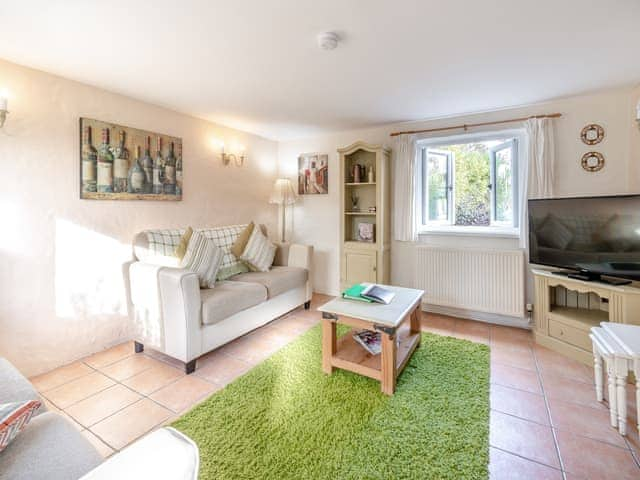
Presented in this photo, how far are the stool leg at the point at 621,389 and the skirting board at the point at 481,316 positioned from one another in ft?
4.96

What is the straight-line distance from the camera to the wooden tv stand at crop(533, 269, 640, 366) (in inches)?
84.6

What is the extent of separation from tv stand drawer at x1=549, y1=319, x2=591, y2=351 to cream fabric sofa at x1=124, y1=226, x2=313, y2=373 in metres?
2.50

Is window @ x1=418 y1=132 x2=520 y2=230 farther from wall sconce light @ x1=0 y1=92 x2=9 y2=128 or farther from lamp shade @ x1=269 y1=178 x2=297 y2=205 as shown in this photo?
wall sconce light @ x1=0 y1=92 x2=9 y2=128

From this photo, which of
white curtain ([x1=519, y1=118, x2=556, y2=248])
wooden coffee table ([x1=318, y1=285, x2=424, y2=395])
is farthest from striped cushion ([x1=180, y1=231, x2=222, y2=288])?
white curtain ([x1=519, y1=118, x2=556, y2=248])

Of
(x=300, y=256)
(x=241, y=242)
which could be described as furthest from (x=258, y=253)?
(x=300, y=256)

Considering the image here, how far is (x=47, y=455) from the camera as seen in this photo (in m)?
0.86

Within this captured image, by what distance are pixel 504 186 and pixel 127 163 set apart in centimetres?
376

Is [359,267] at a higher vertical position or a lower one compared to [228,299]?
higher

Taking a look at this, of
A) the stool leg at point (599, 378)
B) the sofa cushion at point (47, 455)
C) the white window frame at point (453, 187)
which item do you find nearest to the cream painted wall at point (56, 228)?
the sofa cushion at point (47, 455)

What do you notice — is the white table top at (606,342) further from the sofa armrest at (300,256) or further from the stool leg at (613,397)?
the sofa armrest at (300,256)

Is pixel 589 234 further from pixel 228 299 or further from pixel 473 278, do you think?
pixel 228 299

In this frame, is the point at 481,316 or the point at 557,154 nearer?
the point at 557,154

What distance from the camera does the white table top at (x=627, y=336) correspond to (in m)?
1.53

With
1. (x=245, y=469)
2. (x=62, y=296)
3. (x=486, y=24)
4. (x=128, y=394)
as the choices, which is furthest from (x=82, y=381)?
(x=486, y=24)
